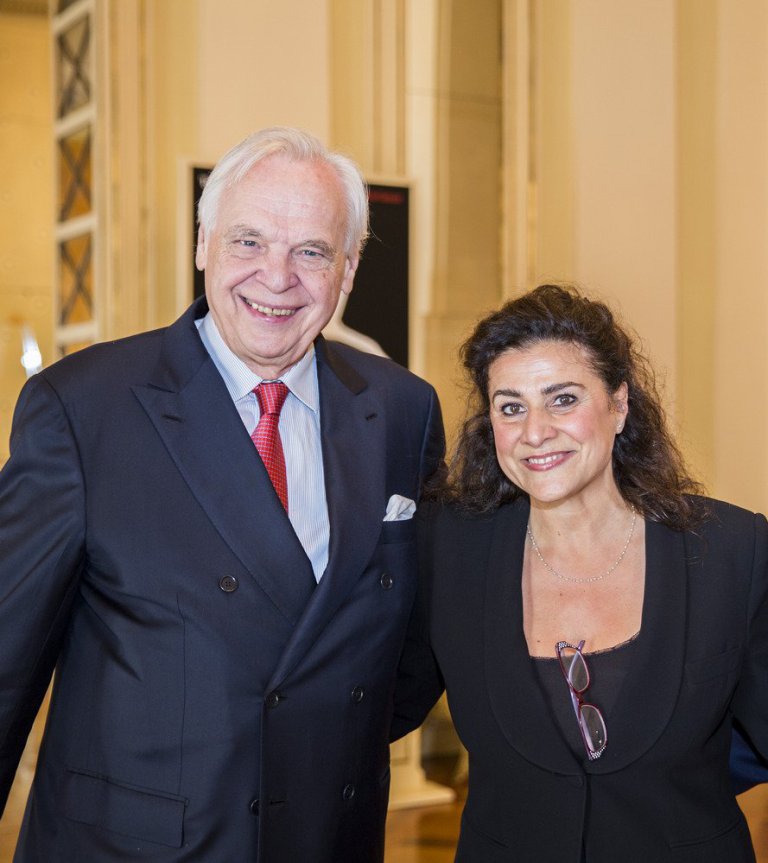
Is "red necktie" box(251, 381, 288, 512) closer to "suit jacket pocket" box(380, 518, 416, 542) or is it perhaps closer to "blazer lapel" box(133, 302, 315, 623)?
"blazer lapel" box(133, 302, 315, 623)

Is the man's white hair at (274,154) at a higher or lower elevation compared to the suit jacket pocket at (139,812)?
higher

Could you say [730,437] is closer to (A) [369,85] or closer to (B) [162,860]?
(A) [369,85]

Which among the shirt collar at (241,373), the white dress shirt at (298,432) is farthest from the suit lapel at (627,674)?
the shirt collar at (241,373)

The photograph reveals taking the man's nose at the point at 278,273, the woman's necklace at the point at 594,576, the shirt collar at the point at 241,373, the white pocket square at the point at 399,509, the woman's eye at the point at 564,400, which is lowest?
the woman's necklace at the point at 594,576

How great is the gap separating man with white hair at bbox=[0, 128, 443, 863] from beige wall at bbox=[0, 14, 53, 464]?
2524 mm

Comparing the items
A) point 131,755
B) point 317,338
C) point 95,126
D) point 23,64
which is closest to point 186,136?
point 95,126

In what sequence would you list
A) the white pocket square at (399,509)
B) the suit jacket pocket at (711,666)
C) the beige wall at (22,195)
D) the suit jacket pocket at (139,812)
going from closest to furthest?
1. the suit jacket pocket at (139,812)
2. the suit jacket pocket at (711,666)
3. the white pocket square at (399,509)
4. the beige wall at (22,195)

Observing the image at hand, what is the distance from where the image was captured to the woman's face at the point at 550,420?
2.14m

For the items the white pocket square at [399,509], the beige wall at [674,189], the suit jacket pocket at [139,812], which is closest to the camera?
the suit jacket pocket at [139,812]

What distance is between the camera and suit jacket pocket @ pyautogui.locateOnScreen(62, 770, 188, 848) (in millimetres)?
1918

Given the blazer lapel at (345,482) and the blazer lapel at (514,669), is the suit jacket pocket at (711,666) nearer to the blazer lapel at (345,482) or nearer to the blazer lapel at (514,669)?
the blazer lapel at (514,669)

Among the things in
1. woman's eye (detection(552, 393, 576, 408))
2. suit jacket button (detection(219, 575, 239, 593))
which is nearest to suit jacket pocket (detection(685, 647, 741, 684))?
woman's eye (detection(552, 393, 576, 408))

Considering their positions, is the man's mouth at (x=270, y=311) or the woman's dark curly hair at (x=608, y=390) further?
the woman's dark curly hair at (x=608, y=390)

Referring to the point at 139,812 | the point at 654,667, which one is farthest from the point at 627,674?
the point at 139,812
